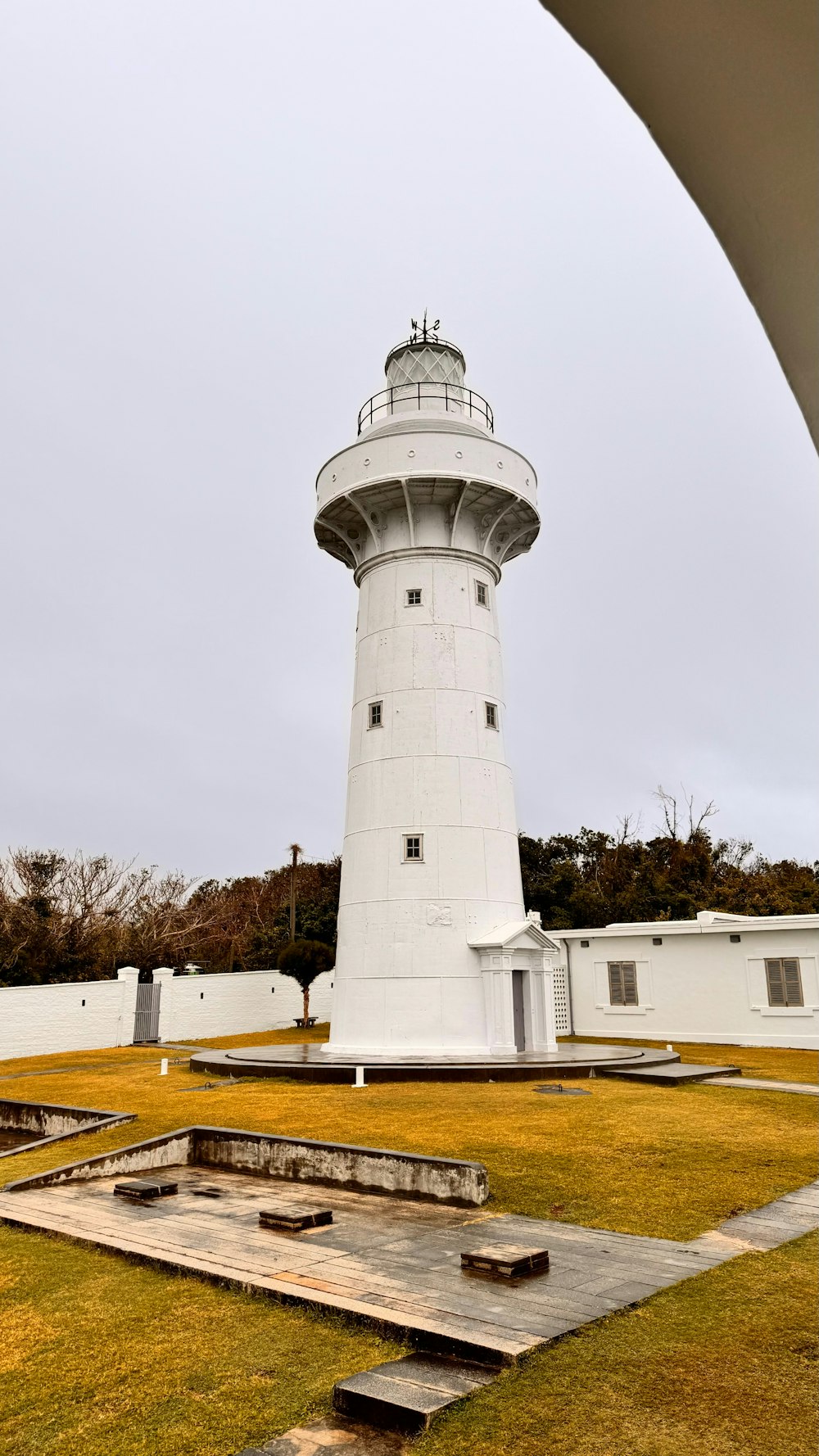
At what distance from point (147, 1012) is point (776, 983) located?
17.5 meters

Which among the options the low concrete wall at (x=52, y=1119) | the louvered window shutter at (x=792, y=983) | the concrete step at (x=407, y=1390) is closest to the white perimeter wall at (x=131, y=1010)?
the low concrete wall at (x=52, y=1119)

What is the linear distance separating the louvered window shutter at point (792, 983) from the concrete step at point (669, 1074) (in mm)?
6276

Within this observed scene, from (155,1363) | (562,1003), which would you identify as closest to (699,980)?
(562,1003)

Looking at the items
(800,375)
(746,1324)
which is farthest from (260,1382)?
(800,375)

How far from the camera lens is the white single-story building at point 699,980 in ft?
76.0

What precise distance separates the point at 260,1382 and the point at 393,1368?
2.19 ft

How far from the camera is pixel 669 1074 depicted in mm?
16062

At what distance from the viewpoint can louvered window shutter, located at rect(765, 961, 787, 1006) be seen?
76.8 ft

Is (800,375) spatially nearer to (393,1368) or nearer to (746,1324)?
(393,1368)

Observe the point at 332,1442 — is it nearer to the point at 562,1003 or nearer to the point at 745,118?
the point at 745,118

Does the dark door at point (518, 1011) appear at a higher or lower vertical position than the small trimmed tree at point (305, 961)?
lower

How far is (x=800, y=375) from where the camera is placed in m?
1.50

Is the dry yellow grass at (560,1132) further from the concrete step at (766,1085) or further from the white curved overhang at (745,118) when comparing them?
the white curved overhang at (745,118)

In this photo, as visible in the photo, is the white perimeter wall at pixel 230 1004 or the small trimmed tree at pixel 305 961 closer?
the white perimeter wall at pixel 230 1004
